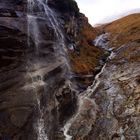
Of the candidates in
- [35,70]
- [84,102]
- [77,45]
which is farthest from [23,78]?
[77,45]

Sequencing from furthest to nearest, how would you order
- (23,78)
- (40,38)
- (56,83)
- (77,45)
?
(77,45), (40,38), (56,83), (23,78)

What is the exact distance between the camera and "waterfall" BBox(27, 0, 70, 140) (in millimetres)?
18356

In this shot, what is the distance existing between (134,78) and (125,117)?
149 inches

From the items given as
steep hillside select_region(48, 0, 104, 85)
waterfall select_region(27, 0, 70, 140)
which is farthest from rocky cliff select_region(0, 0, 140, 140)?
steep hillside select_region(48, 0, 104, 85)

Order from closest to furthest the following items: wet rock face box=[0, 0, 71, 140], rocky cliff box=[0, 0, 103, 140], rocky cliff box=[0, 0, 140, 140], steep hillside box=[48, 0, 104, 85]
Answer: rocky cliff box=[0, 0, 140, 140]
wet rock face box=[0, 0, 71, 140]
rocky cliff box=[0, 0, 103, 140]
steep hillside box=[48, 0, 104, 85]

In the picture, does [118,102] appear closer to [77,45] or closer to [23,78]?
[23,78]

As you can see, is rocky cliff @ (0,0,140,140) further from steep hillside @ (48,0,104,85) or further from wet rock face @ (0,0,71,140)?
steep hillside @ (48,0,104,85)

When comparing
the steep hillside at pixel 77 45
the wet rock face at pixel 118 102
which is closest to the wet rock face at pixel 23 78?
the steep hillside at pixel 77 45

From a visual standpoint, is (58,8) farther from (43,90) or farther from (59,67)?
(43,90)

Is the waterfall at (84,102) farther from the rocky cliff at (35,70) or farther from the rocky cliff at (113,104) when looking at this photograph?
the rocky cliff at (35,70)

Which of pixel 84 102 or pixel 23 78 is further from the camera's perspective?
pixel 84 102

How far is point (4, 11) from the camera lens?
2209cm

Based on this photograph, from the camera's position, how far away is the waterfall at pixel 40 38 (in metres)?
18.4

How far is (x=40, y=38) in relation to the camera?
22.2 meters
